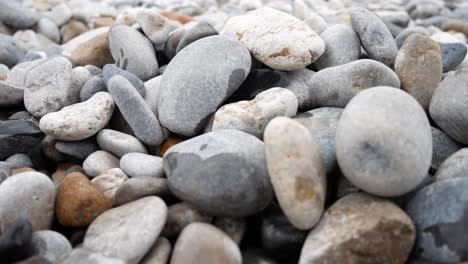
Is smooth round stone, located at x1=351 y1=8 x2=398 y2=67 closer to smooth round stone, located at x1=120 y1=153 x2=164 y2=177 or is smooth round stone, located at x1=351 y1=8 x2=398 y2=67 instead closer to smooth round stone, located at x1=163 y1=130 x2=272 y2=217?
smooth round stone, located at x1=163 y1=130 x2=272 y2=217

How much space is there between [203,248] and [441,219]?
931 mm

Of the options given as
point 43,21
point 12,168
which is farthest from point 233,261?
point 43,21

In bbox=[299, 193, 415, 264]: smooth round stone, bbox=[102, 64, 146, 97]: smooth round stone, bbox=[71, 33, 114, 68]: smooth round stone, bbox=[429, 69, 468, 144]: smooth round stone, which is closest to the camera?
bbox=[299, 193, 415, 264]: smooth round stone

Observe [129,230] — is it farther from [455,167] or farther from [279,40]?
[455,167]

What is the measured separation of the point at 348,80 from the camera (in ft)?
7.34

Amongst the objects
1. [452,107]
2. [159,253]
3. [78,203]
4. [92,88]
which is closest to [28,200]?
[78,203]

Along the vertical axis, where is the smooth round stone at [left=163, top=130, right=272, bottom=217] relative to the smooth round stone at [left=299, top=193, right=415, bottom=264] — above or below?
above

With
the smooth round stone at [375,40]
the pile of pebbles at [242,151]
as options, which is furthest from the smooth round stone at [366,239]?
the smooth round stone at [375,40]

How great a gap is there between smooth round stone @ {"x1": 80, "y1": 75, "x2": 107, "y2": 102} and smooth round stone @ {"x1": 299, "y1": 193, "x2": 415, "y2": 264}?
152cm

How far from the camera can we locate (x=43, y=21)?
5.14m

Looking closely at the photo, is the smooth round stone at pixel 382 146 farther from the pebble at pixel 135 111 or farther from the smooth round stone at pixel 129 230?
the pebble at pixel 135 111

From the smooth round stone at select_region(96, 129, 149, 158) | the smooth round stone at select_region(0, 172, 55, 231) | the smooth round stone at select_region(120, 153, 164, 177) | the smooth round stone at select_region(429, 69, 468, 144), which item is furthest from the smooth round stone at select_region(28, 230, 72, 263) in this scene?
the smooth round stone at select_region(429, 69, 468, 144)

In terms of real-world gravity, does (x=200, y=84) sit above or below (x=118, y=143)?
above

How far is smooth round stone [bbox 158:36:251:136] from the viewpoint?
2281mm
